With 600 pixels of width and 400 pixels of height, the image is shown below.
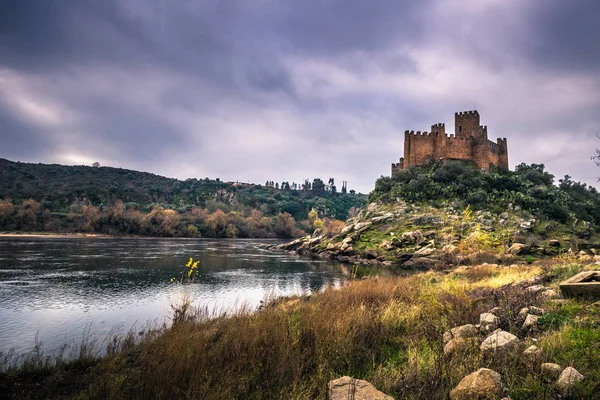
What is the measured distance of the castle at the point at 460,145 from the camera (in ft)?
167

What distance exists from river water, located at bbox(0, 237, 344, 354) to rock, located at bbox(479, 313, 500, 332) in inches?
298

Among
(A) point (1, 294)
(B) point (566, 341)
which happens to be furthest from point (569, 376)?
(A) point (1, 294)

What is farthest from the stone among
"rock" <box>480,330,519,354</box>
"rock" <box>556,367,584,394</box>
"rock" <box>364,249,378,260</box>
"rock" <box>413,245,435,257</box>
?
"rock" <box>364,249,378,260</box>

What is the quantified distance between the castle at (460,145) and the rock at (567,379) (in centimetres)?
5323

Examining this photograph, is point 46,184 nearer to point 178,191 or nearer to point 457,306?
point 178,191

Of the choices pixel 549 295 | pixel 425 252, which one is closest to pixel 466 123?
pixel 425 252

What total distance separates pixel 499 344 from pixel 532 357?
521 millimetres

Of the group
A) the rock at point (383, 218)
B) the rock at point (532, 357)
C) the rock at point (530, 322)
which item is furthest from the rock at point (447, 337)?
the rock at point (383, 218)

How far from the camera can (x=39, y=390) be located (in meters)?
6.09

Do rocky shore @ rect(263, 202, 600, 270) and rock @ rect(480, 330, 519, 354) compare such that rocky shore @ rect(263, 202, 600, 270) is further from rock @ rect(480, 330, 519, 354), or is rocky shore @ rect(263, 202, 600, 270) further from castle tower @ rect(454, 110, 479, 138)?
rock @ rect(480, 330, 519, 354)

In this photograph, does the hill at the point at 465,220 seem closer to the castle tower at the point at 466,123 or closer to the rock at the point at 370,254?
the rock at the point at 370,254

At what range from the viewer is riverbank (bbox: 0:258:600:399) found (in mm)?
4691

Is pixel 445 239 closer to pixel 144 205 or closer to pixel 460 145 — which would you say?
pixel 460 145

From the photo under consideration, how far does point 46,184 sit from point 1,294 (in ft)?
384
